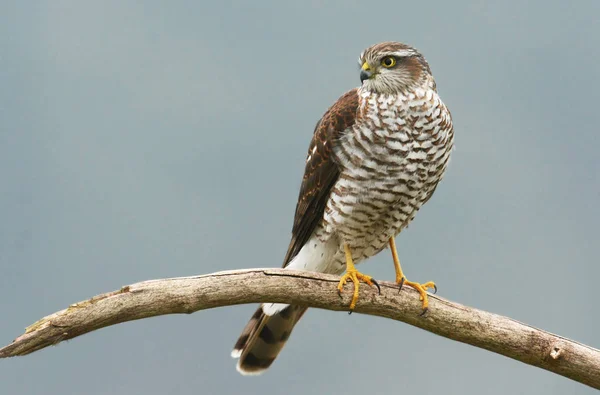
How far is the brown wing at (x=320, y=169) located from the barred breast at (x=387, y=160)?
6 centimetres

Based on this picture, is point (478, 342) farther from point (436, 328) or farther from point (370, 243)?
point (370, 243)

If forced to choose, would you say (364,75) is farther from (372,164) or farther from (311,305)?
(311,305)

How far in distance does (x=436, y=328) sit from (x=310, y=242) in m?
1.15

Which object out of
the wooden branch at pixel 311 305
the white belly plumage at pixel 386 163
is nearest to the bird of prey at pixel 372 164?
the white belly plumage at pixel 386 163

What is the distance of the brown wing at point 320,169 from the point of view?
554 centimetres

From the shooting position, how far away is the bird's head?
5492mm

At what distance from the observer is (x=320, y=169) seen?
5.62 metres

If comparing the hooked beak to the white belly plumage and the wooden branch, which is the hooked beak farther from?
the wooden branch

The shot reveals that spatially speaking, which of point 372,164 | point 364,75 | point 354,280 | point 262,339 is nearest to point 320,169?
point 372,164

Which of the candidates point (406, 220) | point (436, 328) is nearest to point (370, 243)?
point (406, 220)

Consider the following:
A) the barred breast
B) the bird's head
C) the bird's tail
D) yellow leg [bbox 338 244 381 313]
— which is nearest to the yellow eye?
the bird's head

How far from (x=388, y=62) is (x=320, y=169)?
2.89ft

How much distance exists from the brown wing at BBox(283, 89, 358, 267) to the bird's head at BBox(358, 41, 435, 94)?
192 millimetres

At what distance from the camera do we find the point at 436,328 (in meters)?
5.33
